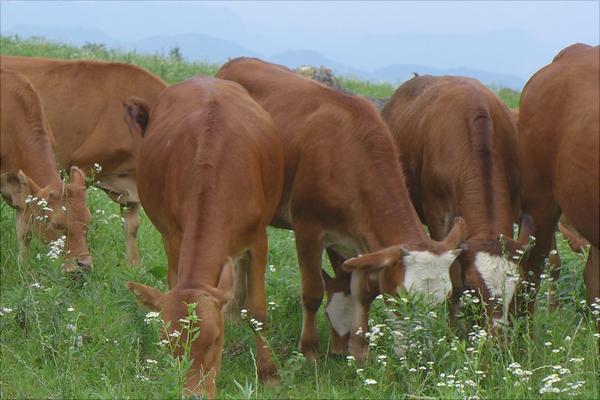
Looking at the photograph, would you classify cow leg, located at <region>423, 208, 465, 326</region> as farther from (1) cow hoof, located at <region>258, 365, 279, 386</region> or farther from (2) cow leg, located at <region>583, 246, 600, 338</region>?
(1) cow hoof, located at <region>258, 365, 279, 386</region>

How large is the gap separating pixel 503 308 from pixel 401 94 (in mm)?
3659

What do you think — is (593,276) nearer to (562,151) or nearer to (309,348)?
(562,151)

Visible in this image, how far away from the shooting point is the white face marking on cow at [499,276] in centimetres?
711

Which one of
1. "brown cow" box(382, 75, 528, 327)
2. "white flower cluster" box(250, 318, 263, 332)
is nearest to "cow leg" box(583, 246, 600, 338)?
"brown cow" box(382, 75, 528, 327)

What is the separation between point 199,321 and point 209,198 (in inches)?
39.6

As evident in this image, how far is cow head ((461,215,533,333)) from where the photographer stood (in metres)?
7.10

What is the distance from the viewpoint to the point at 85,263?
9.11 m

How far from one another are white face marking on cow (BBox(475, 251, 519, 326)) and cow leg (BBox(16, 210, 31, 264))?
401 centimetres

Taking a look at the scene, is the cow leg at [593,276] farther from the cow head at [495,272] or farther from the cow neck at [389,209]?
the cow neck at [389,209]

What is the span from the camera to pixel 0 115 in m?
10.3

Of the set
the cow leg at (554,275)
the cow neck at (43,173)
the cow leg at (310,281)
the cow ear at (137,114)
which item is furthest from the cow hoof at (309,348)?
the cow neck at (43,173)

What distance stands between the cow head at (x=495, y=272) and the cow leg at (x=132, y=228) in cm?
368

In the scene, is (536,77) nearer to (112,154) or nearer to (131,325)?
(131,325)

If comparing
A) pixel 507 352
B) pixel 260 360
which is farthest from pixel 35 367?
pixel 507 352
